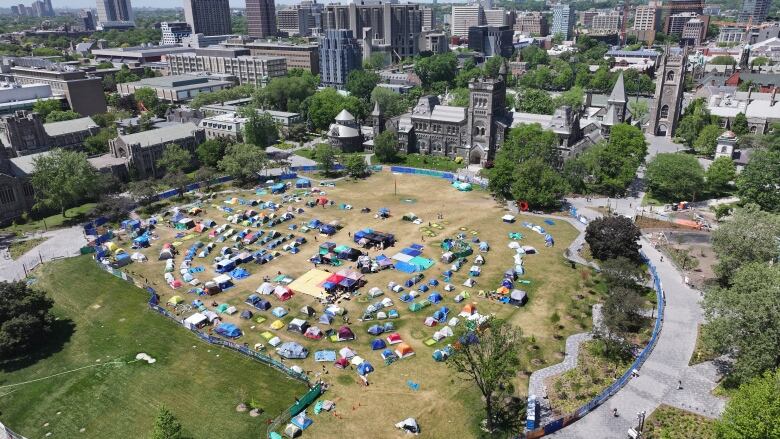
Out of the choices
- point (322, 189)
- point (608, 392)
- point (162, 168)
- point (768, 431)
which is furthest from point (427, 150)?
point (768, 431)

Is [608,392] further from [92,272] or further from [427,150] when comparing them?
[427,150]

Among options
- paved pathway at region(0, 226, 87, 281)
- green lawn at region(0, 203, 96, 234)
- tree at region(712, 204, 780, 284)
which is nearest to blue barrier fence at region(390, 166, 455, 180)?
tree at region(712, 204, 780, 284)

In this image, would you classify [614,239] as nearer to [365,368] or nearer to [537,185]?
[537,185]

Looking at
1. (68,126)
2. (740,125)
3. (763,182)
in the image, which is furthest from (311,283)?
(740,125)

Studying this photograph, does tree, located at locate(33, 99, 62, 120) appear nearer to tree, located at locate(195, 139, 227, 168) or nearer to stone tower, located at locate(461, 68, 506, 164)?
tree, located at locate(195, 139, 227, 168)

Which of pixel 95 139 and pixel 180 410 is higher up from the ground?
pixel 95 139
